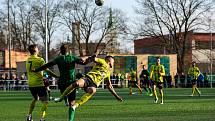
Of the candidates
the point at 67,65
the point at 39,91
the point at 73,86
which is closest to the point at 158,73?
the point at 39,91

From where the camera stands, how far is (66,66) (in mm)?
13359

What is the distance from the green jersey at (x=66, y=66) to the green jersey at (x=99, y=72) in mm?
459

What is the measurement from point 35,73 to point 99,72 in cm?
225

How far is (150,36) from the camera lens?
75312mm

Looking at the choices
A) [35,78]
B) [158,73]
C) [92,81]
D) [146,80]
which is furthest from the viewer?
[146,80]

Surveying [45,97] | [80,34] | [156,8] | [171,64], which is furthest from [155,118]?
[80,34]

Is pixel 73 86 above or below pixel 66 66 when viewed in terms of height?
below

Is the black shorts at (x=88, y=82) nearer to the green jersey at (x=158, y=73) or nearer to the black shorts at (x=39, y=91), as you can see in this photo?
the black shorts at (x=39, y=91)

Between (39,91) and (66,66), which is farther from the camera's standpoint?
(39,91)

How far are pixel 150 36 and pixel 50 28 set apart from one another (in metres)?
14.7

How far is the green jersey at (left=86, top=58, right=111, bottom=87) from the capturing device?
44.5ft

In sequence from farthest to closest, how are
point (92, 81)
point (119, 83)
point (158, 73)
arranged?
1. point (119, 83)
2. point (158, 73)
3. point (92, 81)

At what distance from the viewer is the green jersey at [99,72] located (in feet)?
44.5

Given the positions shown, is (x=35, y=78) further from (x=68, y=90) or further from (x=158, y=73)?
(x=158, y=73)
